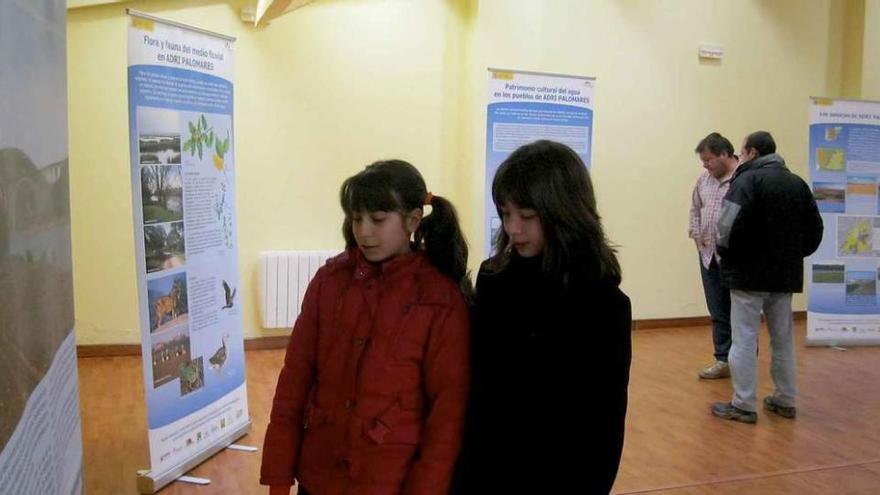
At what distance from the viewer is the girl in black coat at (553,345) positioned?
4.40 feet

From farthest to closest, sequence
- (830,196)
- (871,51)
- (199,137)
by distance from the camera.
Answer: (871,51), (830,196), (199,137)

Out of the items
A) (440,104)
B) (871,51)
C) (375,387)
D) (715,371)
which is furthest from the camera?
(871,51)

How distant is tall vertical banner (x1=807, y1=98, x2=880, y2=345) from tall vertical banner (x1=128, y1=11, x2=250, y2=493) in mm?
4796

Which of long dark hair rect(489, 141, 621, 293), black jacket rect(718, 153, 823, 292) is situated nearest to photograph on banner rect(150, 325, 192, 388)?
long dark hair rect(489, 141, 621, 293)

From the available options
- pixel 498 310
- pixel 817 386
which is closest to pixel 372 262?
pixel 498 310

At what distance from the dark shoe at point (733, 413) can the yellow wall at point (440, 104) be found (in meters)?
2.54

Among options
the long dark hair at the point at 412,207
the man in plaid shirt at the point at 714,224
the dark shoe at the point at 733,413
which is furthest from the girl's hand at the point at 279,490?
the man in plaid shirt at the point at 714,224

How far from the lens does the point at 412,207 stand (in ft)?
5.37

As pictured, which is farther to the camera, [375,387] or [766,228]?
[766,228]

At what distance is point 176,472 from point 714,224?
3653 mm

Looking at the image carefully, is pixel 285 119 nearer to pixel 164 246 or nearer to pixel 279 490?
pixel 164 246

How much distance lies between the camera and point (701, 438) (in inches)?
153

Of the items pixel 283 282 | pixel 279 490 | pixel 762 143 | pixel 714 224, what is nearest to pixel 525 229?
pixel 279 490

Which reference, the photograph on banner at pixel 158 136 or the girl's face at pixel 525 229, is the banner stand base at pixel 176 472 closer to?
the photograph on banner at pixel 158 136
